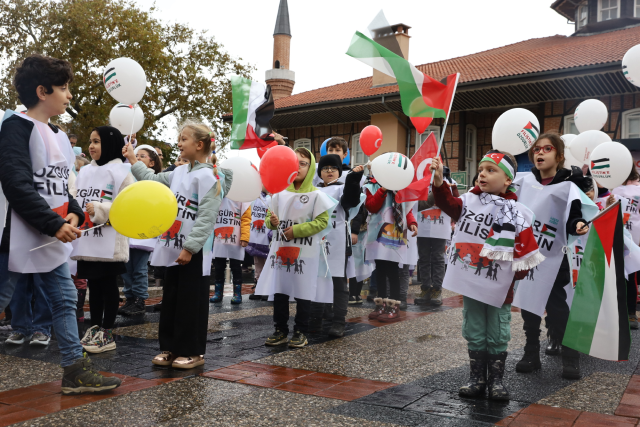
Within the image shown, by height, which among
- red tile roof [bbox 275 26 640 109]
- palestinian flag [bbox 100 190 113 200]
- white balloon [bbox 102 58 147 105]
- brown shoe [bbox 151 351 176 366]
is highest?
red tile roof [bbox 275 26 640 109]

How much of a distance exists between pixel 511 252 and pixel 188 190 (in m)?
2.42

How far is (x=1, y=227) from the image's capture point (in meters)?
3.41

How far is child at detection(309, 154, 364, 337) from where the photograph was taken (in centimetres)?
597

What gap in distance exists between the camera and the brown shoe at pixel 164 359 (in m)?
4.47

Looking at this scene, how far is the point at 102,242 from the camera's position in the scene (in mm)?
5195

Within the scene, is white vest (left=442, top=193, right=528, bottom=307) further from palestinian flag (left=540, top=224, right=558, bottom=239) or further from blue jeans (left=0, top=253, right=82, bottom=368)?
blue jeans (left=0, top=253, right=82, bottom=368)

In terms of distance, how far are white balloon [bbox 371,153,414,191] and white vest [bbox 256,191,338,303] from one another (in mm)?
619

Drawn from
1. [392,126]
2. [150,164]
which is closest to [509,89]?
[392,126]

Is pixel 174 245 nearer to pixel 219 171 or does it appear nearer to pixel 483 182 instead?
pixel 219 171

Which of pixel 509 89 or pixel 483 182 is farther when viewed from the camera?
pixel 509 89

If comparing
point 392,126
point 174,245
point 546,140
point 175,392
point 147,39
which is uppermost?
point 147,39

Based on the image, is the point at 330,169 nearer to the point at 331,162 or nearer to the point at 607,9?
the point at 331,162

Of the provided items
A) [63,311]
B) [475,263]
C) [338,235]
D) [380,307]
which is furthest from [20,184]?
[380,307]

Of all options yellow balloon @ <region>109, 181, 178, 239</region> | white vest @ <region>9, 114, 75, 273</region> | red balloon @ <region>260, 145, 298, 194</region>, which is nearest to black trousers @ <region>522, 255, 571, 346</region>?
red balloon @ <region>260, 145, 298, 194</region>
